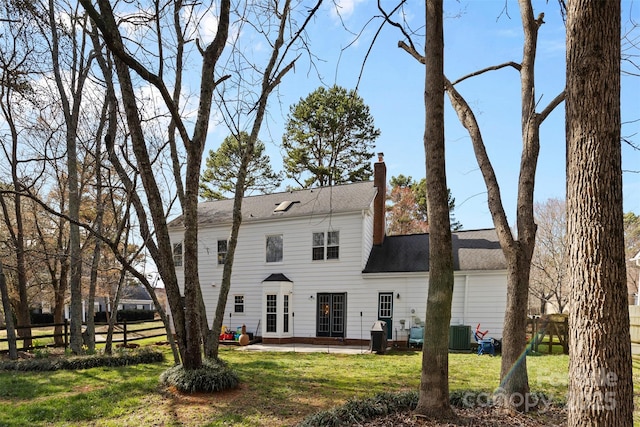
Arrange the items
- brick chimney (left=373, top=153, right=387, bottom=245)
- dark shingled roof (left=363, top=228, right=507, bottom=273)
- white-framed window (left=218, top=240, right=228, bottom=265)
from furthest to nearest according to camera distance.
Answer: white-framed window (left=218, top=240, right=228, bottom=265)
brick chimney (left=373, top=153, right=387, bottom=245)
dark shingled roof (left=363, top=228, right=507, bottom=273)

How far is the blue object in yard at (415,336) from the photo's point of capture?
1361 cm

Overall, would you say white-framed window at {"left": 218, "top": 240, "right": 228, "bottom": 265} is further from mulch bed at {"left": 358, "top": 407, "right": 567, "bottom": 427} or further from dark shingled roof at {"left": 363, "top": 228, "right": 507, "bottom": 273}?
mulch bed at {"left": 358, "top": 407, "right": 567, "bottom": 427}

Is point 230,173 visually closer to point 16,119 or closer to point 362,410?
point 16,119

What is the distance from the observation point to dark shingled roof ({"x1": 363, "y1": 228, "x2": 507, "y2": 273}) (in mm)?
13789

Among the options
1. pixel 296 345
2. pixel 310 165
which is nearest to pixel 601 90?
pixel 296 345

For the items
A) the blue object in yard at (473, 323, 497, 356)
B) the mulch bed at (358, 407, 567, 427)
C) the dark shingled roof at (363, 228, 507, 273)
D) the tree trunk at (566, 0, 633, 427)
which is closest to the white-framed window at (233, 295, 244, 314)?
the dark shingled roof at (363, 228, 507, 273)

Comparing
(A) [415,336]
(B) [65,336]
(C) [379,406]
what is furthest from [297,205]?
(C) [379,406]

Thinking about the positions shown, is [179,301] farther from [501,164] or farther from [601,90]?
[601,90]

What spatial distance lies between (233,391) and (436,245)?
15.5 ft

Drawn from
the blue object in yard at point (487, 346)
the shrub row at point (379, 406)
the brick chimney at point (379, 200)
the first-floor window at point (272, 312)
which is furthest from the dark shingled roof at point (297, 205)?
the shrub row at point (379, 406)

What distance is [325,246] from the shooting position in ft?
52.6

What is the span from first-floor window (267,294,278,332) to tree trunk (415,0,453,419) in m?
12.5

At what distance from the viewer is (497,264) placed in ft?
43.8

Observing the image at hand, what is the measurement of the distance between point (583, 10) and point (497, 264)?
12.0 metres
